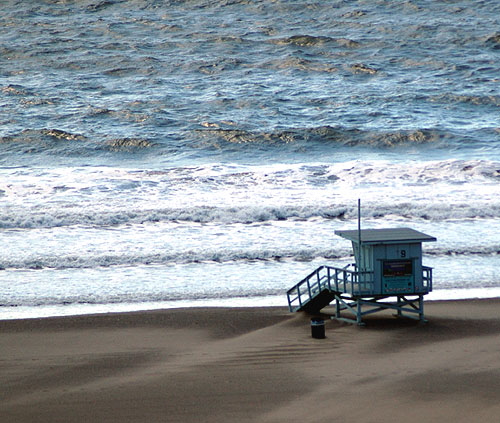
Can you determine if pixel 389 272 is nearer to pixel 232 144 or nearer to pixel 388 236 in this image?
pixel 388 236

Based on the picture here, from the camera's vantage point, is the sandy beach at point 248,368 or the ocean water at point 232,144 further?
the ocean water at point 232,144

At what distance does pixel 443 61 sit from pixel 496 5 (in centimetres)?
1015

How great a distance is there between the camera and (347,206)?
27.8m

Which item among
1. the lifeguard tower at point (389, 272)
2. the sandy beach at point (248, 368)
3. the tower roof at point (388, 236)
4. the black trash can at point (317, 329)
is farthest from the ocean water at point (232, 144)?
the black trash can at point (317, 329)

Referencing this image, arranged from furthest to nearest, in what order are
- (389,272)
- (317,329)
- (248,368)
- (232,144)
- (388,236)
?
(232,144), (388,236), (389,272), (317,329), (248,368)

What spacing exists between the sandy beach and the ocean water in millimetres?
1881

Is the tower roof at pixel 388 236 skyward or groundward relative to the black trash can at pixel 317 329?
skyward

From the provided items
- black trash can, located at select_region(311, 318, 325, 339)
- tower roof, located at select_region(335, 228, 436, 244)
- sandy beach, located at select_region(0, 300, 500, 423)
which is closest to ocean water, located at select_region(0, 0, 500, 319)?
sandy beach, located at select_region(0, 300, 500, 423)

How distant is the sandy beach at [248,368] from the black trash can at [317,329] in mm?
119

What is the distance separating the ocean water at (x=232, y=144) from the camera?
2088 cm

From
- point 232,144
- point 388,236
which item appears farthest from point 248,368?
point 232,144

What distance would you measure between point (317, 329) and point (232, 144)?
2521 centimetres

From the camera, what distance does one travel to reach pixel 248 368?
1297cm

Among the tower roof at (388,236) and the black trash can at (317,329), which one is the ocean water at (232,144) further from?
the black trash can at (317,329)
